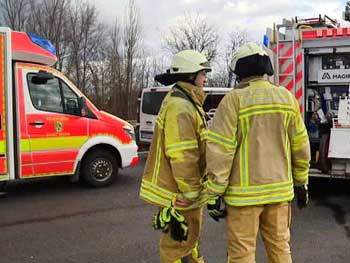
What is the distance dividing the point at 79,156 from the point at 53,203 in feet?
3.41

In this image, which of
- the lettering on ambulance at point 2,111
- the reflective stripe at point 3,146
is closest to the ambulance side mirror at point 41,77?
the lettering on ambulance at point 2,111

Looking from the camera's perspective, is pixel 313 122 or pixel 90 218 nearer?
pixel 90 218

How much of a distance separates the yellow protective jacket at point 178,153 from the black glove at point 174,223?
75 millimetres

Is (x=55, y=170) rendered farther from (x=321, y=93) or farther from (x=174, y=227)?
(x=174, y=227)

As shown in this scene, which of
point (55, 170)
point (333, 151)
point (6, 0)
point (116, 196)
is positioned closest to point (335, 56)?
point (333, 151)

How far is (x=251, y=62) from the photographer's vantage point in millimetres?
3361

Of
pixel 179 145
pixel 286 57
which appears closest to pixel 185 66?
pixel 179 145

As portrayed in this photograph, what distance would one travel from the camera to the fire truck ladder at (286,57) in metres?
7.59

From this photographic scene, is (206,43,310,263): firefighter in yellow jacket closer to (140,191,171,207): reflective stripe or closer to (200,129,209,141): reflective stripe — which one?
(200,129,209,141): reflective stripe

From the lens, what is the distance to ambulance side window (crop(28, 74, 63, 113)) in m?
7.88

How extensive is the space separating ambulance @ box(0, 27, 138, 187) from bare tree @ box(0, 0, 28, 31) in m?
24.6

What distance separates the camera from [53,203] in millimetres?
7680

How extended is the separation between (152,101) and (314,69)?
5.73 metres

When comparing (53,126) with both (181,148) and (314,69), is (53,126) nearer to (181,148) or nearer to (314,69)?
(314,69)
